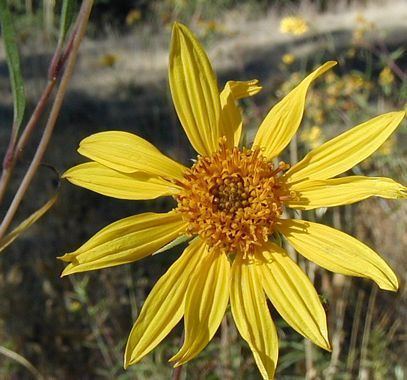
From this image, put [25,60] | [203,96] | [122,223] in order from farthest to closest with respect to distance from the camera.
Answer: [25,60] → [203,96] → [122,223]

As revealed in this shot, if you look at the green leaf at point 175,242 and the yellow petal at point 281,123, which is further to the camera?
the yellow petal at point 281,123

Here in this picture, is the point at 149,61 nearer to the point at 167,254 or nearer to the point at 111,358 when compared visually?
the point at 167,254

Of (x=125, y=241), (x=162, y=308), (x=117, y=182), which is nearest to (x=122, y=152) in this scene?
(x=117, y=182)

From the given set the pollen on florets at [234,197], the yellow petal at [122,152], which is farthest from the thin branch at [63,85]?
the pollen on florets at [234,197]

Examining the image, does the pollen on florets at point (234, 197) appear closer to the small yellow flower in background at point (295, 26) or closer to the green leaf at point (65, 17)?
the green leaf at point (65, 17)

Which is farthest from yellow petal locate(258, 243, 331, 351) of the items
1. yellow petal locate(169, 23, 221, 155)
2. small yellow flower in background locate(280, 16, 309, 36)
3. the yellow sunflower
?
small yellow flower in background locate(280, 16, 309, 36)

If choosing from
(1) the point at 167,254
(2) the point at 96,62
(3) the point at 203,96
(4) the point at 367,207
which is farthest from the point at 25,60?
(3) the point at 203,96
